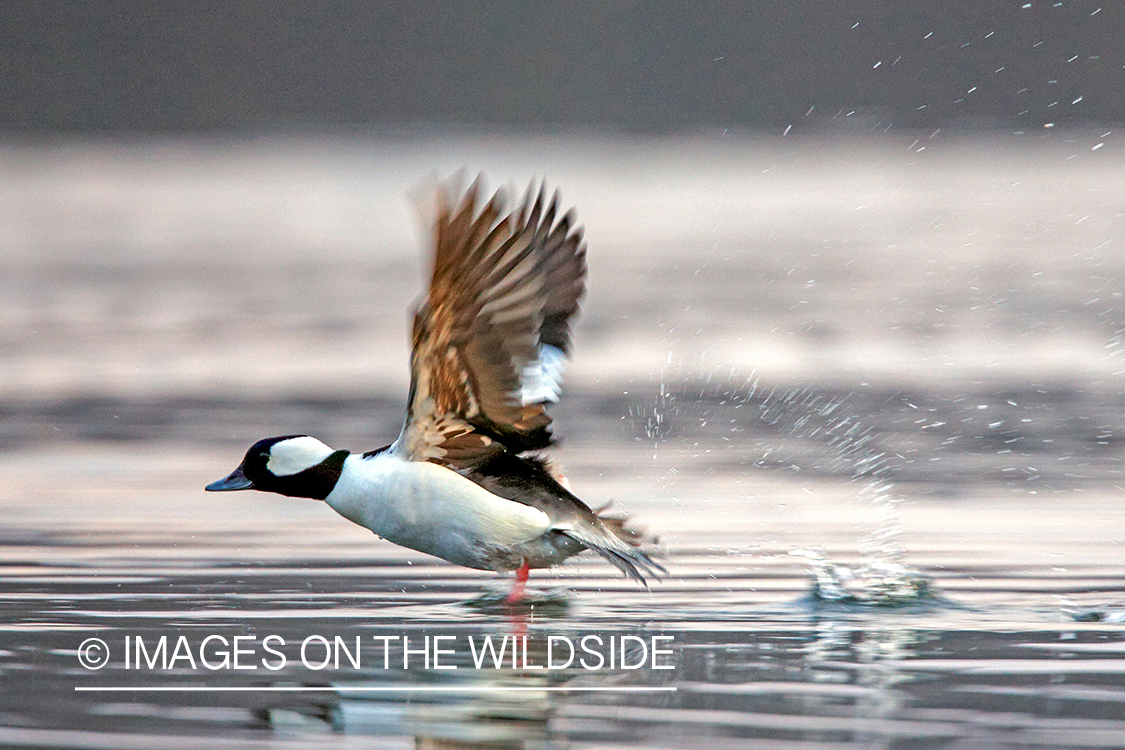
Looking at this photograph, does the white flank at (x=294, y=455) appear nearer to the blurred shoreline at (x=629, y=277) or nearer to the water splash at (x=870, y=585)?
the water splash at (x=870, y=585)

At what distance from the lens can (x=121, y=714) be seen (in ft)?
19.4

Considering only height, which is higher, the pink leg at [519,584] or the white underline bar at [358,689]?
the pink leg at [519,584]

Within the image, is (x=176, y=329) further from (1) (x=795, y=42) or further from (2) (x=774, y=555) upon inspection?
(1) (x=795, y=42)

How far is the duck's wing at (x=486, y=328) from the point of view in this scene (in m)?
6.96

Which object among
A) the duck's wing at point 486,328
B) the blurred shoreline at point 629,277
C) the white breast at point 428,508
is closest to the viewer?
the duck's wing at point 486,328

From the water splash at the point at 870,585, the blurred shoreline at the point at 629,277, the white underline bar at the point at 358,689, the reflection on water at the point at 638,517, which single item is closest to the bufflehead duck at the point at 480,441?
the reflection on water at the point at 638,517

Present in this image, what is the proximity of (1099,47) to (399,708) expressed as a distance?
11094 cm

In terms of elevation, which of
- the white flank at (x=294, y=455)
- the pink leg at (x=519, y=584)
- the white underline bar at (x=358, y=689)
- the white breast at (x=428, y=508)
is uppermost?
the white flank at (x=294, y=455)

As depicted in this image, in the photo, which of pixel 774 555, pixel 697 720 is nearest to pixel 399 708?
pixel 697 720

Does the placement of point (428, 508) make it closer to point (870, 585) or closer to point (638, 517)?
point (870, 585)

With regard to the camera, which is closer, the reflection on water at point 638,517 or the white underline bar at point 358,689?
the reflection on water at point 638,517

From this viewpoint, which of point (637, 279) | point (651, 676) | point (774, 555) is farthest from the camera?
point (637, 279)

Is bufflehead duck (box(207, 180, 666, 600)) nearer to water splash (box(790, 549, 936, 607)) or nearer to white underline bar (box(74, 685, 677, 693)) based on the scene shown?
water splash (box(790, 549, 936, 607))

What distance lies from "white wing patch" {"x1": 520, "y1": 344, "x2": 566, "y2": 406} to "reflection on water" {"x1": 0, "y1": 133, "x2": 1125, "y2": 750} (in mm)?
765
